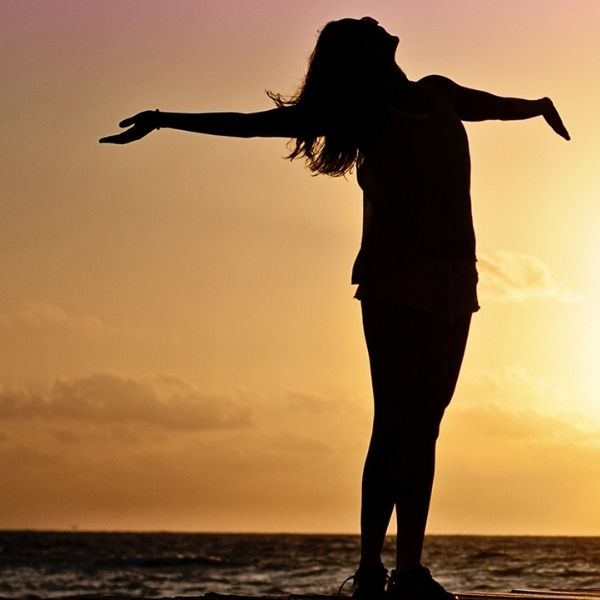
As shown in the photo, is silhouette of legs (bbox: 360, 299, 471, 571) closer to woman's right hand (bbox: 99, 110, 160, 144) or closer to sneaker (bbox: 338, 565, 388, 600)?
sneaker (bbox: 338, 565, 388, 600)

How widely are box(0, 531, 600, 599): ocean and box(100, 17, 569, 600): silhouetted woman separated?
87.4 feet

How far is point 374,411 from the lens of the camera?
531 centimetres

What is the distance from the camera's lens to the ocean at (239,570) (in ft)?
136

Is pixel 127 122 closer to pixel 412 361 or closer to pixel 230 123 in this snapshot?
pixel 230 123

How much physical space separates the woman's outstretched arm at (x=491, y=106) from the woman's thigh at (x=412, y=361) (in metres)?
0.89

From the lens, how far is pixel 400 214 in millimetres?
5094

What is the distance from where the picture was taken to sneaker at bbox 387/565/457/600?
516cm

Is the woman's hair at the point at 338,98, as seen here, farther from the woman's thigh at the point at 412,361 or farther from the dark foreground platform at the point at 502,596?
the dark foreground platform at the point at 502,596

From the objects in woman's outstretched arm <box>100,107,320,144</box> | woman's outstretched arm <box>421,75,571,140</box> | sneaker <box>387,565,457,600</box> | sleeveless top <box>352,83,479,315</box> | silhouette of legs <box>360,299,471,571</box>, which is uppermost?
woman's outstretched arm <box>421,75,571,140</box>

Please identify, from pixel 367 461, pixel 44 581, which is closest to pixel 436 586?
pixel 367 461

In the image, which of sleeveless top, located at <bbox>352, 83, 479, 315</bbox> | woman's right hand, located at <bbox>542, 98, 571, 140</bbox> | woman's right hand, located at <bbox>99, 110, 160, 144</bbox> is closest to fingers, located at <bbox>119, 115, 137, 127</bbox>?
woman's right hand, located at <bbox>99, 110, 160, 144</bbox>

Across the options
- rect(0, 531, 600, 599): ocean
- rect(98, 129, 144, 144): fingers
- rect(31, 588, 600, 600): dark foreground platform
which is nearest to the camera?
rect(98, 129, 144, 144): fingers

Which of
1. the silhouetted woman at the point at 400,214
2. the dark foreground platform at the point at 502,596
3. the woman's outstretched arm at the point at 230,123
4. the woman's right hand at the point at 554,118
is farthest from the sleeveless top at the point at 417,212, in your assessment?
the dark foreground platform at the point at 502,596

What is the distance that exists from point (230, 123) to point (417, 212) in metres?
0.73
